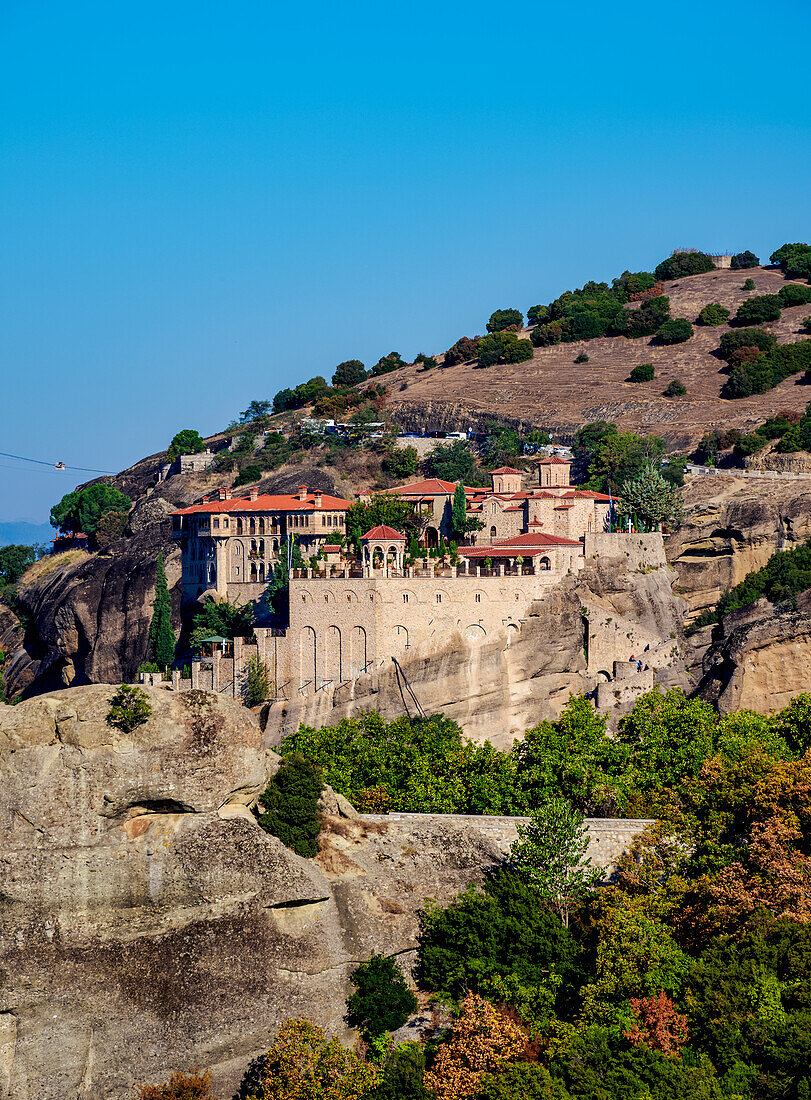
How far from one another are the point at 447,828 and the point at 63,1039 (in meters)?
12.4

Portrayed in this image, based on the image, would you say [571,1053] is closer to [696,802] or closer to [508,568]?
[696,802]

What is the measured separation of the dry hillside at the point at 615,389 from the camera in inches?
4156

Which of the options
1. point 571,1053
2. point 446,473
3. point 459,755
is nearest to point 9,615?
point 446,473

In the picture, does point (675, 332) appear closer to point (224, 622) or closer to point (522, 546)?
point (522, 546)

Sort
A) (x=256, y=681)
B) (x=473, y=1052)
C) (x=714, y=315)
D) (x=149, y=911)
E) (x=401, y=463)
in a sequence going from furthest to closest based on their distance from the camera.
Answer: (x=714, y=315) < (x=401, y=463) < (x=256, y=681) < (x=149, y=911) < (x=473, y=1052)

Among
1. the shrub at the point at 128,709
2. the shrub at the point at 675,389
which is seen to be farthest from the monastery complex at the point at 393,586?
the shrub at the point at 675,389

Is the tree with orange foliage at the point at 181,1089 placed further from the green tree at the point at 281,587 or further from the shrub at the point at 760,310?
the shrub at the point at 760,310

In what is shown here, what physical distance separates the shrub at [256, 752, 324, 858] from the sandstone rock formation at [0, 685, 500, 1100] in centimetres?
63

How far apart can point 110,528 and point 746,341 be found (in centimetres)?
5042

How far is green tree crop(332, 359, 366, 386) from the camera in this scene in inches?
5069

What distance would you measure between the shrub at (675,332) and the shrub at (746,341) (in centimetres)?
504

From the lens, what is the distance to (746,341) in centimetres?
11431

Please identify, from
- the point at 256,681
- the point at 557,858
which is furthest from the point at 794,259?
the point at 557,858

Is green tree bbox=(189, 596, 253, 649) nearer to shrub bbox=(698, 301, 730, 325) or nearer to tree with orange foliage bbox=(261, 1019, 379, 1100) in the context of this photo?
tree with orange foliage bbox=(261, 1019, 379, 1100)
